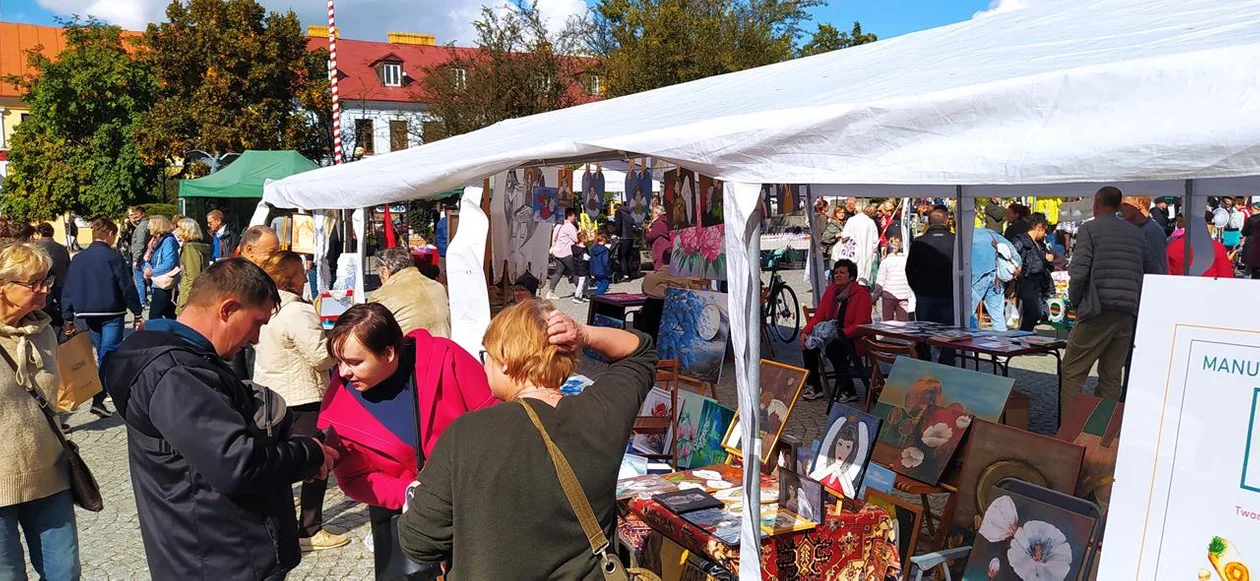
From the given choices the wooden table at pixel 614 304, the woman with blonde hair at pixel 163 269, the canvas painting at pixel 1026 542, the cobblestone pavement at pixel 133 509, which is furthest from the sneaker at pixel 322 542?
the woman with blonde hair at pixel 163 269

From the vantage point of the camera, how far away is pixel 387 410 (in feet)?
8.34

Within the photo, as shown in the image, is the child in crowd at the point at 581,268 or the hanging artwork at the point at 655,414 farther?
the child in crowd at the point at 581,268

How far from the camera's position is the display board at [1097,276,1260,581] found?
181 cm

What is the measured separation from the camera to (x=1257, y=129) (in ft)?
5.52

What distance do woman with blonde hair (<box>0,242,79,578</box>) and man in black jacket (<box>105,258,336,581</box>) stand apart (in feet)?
2.77

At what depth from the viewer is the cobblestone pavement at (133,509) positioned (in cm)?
426

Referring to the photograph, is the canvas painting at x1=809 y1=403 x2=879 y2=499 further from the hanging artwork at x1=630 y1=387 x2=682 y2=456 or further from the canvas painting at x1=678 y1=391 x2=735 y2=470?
the hanging artwork at x1=630 y1=387 x2=682 y2=456

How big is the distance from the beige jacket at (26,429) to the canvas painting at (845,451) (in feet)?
8.87

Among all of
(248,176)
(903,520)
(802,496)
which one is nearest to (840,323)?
(903,520)

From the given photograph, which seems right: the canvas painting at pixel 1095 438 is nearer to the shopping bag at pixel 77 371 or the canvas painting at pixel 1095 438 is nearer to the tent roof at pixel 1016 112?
the tent roof at pixel 1016 112

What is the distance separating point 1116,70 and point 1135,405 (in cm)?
73

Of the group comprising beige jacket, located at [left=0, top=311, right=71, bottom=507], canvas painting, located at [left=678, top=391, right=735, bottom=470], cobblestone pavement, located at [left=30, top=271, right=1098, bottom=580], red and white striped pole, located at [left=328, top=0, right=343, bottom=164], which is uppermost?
red and white striped pole, located at [left=328, top=0, right=343, bottom=164]

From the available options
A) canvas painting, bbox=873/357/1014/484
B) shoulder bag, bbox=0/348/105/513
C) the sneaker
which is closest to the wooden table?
the sneaker

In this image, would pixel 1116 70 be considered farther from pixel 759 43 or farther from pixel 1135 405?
pixel 759 43
